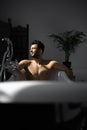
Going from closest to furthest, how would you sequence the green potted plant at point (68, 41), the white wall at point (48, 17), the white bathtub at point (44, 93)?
the white bathtub at point (44, 93) < the green potted plant at point (68, 41) < the white wall at point (48, 17)

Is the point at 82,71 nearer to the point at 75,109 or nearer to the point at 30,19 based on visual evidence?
the point at 30,19

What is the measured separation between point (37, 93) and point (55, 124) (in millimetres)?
151

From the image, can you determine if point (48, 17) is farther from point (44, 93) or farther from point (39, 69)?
point (44, 93)

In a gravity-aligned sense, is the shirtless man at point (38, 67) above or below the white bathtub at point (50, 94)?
above

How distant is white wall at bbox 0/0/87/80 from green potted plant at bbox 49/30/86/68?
0.12 metres

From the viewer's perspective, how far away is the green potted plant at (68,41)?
5.30 meters

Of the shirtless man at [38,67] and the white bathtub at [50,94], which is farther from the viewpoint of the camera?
the shirtless man at [38,67]

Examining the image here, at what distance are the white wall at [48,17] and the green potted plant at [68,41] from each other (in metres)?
0.12

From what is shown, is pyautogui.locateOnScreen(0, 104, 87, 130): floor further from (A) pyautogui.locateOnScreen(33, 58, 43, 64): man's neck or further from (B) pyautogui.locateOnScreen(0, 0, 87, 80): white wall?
(B) pyautogui.locateOnScreen(0, 0, 87, 80): white wall

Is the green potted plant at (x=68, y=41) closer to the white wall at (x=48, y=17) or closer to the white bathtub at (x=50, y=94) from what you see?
the white wall at (x=48, y=17)

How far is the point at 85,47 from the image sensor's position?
5668 mm

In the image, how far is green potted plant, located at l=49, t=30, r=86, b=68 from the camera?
5.30 meters

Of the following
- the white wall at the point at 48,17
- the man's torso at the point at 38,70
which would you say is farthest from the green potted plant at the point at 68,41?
the man's torso at the point at 38,70

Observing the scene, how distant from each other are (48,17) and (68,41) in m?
0.65
